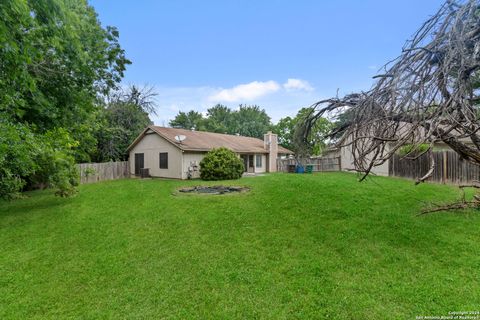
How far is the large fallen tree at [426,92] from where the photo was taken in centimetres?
367

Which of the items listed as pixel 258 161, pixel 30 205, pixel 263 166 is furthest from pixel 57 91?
pixel 263 166

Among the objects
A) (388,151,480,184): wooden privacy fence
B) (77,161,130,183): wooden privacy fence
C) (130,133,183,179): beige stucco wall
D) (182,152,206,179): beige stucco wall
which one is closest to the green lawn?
(388,151,480,184): wooden privacy fence

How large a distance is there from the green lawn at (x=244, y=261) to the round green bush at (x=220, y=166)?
6.58 meters

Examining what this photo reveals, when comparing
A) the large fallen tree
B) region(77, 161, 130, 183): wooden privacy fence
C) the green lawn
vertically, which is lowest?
the green lawn

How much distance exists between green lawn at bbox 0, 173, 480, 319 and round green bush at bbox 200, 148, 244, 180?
6581mm

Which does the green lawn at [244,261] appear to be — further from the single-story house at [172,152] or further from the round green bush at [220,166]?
the single-story house at [172,152]

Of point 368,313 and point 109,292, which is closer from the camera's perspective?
point 368,313

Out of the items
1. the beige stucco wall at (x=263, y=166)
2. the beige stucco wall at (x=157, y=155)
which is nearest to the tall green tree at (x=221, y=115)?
the beige stucco wall at (x=263, y=166)

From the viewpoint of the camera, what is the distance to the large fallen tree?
367 centimetres

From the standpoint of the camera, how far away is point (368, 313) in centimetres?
319

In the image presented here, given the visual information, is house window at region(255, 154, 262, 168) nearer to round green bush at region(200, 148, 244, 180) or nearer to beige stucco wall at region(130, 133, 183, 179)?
round green bush at region(200, 148, 244, 180)

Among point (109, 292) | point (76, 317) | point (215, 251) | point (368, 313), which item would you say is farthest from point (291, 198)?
point (76, 317)

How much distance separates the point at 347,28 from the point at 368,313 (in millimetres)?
9042

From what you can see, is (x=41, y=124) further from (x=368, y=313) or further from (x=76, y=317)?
(x=368, y=313)
